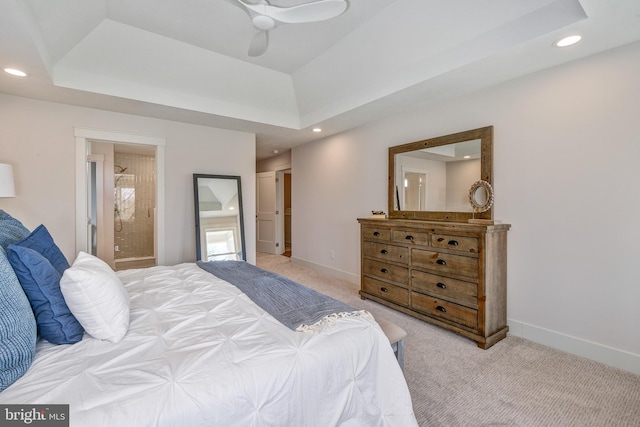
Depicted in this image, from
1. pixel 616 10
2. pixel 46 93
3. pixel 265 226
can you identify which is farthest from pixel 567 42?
pixel 265 226

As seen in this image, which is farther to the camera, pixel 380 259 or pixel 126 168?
pixel 126 168

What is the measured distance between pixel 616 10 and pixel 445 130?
153 cm

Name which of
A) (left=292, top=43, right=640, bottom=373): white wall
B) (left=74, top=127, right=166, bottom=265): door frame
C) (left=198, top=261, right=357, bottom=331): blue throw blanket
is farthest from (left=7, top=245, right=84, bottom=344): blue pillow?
(left=292, top=43, right=640, bottom=373): white wall

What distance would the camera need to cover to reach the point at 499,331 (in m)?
2.57

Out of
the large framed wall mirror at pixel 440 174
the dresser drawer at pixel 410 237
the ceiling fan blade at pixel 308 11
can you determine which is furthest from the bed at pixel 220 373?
the large framed wall mirror at pixel 440 174

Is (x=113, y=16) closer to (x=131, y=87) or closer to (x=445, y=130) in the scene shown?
(x=131, y=87)

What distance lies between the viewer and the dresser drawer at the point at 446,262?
253 cm

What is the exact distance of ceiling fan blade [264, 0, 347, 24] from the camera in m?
1.79

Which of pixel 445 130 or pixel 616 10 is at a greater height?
pixel 616 10

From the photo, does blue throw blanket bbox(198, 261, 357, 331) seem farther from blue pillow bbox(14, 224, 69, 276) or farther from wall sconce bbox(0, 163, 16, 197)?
wall sconce bbox(0, 163, 16, 197)

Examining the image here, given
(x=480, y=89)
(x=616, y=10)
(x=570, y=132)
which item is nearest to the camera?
(x=616, y=10)

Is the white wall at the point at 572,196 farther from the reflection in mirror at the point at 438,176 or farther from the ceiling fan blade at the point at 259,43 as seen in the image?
the ceiling fan blade at the point at 259,43

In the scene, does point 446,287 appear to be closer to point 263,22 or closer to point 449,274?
point 449,274

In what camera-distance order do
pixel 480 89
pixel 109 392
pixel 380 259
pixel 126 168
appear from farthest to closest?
1. pixel 126 168
2. pixel 380 259
3. pixel 480 89
4. pixel 109 392
